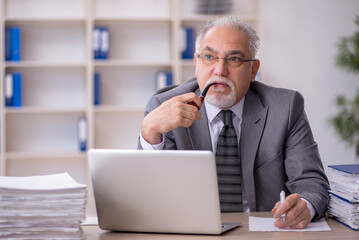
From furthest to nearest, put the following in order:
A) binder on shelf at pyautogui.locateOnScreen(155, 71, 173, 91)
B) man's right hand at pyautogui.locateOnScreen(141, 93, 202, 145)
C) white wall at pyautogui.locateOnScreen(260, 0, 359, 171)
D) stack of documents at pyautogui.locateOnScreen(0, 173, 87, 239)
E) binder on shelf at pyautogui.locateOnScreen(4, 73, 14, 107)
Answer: white wall at pyautogui.locateOnScreen(260, 0, 359, 171) → binder on shelf at pyautogui.locateOnScreen(155, 71, 173, 91) → binder on shelf at pyautogui.locateOnScreen(4, 73, 14, 107) → man's right hand at pyautogui.locateOnScreen(141, 93, 202, 145) → stack of documents at pyautogui.locateOnScreen(0, 173, 87, 239)

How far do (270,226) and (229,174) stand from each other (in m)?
0.46

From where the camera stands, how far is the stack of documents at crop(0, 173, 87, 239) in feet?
4.10

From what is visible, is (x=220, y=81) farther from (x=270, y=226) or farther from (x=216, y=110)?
(x=270, y=226)

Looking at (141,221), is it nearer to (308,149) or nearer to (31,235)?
(31,235)

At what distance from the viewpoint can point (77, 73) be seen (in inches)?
178

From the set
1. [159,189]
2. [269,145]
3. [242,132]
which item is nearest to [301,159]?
[269,145]

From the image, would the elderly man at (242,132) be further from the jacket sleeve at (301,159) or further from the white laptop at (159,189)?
the white laptop at (159,189)

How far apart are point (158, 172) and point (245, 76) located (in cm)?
78

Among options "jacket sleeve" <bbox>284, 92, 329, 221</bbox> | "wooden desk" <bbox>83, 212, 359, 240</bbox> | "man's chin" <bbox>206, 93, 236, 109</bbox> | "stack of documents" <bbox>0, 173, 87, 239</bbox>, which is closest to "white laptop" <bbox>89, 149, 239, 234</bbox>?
"wooden desk" <bbox>83, 212, 359, 240</bbox>

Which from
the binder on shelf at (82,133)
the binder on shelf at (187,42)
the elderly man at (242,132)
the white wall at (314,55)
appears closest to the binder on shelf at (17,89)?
the binder on shelf at (82,133)

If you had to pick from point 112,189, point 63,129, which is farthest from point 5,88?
point 112,189

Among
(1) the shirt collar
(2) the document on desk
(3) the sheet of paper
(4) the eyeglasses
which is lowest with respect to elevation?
(3) the sheet of paper

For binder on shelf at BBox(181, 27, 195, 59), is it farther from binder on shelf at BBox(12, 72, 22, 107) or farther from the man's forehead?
the man's forehead

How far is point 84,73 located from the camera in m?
4.52
